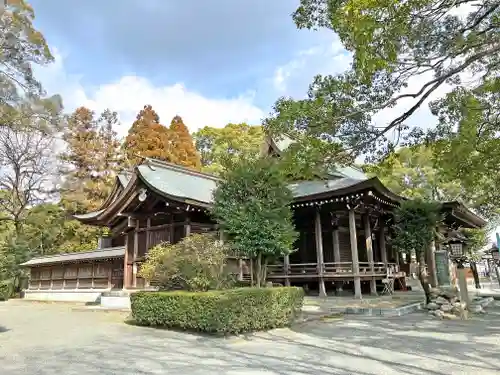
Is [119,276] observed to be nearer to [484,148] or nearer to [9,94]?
[9,94]

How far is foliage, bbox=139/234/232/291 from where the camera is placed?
9656 mm

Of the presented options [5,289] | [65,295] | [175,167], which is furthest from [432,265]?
[5,289]

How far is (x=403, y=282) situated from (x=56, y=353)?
1710 centimetres

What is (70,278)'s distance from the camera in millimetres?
23484

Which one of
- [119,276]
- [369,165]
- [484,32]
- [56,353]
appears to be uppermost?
[484,32]

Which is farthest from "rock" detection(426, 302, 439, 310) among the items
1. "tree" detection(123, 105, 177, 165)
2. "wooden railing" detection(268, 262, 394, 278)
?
"tree" detection(123, 105, 177, 165)

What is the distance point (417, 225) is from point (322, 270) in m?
4.11

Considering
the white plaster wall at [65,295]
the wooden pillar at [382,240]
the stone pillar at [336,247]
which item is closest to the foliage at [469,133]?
the stone pillar at [336,247]

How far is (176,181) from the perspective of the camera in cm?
1906

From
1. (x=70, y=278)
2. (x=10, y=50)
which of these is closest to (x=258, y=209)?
(x=10, y=50)

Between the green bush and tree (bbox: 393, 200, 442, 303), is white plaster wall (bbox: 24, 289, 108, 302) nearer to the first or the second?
the green bush

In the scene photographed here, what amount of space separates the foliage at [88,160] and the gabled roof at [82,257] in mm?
6512

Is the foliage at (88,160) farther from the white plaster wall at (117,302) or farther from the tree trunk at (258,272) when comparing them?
the tree trunk at (258,272)

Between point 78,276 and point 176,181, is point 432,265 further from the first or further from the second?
point 78,276
